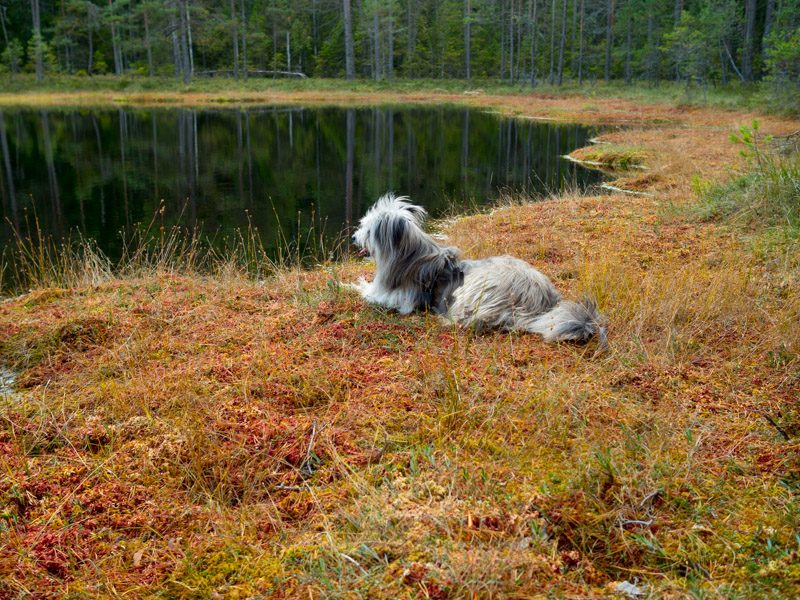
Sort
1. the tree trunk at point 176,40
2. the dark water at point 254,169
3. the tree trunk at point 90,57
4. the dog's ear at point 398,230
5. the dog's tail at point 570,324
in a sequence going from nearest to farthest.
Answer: the dog's tail at point 570,324 < the dog's ear at point 398,230 < the dark water at point 254,169 < the tree trunk at point 176,40 < the tree trunk at point 90,57

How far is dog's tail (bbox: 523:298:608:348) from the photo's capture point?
4.61m

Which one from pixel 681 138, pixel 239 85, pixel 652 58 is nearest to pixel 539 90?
pixel 652 58

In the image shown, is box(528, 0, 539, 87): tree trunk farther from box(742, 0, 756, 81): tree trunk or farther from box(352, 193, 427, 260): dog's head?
box(352, 193, 427, 260): dog's head

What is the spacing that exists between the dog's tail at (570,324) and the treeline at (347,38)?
44025mm

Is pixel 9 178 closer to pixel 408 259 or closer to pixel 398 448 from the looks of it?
pixel 408 259

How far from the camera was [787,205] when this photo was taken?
7.30 meters

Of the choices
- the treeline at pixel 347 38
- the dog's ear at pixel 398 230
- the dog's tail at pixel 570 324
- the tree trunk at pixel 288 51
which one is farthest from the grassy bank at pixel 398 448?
the tree trunk at pixel 288 51

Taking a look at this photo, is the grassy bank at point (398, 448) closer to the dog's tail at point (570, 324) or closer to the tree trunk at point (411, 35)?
the dog's tail at point (570, 324)

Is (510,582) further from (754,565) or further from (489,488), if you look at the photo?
(754,565)

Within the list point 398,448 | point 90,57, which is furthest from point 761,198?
point 90,57

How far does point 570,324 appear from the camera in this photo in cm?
462

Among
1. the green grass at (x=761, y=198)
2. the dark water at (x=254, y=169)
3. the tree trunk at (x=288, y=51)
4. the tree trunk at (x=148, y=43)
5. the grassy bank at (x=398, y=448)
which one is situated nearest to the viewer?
the grassy bank at (x=398, y=448)

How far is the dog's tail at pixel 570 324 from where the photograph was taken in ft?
15.1

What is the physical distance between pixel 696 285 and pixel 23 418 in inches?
203
